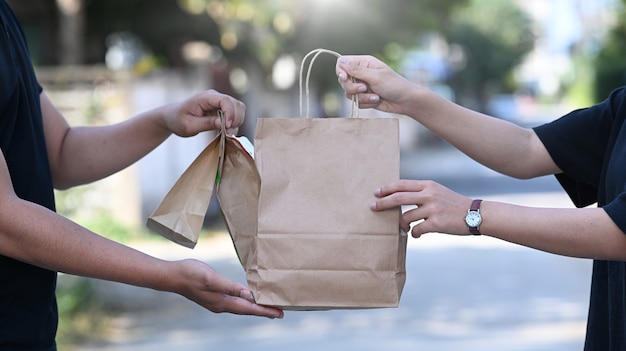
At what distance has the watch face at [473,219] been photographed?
235 cm

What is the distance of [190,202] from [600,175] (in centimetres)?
117

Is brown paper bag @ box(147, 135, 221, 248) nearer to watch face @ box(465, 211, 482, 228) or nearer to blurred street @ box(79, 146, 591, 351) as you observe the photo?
watch face @ box(465, 211, 482, 228)

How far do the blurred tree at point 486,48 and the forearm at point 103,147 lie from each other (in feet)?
146

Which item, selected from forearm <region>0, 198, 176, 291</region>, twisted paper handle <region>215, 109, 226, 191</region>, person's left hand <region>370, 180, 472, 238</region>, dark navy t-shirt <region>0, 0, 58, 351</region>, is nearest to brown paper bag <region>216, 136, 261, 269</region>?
twisted paper handle <region>215, 109, 226, 191</region>

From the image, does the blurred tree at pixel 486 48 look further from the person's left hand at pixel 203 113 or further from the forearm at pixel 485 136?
the person's left hand at pixel 203 113

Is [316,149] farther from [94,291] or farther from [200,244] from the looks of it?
[200,244]

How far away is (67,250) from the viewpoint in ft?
7.41

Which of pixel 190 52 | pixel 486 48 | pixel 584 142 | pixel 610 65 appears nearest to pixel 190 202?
pixel 584 142

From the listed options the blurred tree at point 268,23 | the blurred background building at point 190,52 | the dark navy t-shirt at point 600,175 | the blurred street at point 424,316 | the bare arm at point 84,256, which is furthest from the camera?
the blurred tree at point 268,23

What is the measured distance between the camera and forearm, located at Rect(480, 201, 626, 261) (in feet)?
7.55

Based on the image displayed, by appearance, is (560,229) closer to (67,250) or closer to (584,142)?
(584,142)

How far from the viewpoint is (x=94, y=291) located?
7422 millimetres

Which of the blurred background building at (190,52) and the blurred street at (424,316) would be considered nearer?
the blurred street at (424,316)

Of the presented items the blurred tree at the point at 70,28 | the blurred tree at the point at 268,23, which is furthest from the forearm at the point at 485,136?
the blurred tree at the point at 268,23
